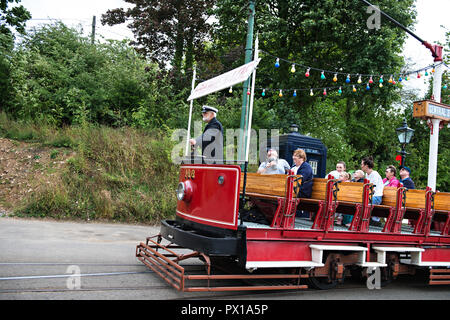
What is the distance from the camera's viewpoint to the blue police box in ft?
34.5

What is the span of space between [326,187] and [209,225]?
179cm

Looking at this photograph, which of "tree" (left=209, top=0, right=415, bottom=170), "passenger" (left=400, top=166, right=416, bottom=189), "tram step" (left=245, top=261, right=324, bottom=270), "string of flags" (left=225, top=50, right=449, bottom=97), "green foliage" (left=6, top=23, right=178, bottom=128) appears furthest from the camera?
"tree" (left=209, top=0, right=415, bottom=170)

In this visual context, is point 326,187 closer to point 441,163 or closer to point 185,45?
point 185,45

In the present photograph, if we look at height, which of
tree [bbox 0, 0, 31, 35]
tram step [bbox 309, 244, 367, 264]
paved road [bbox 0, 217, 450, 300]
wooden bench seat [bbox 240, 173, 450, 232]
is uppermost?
tree [bbox 0, 0, 31, 35]

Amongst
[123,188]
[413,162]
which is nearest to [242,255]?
[123,188]

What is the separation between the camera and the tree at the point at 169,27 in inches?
711

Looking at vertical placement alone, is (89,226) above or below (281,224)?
below

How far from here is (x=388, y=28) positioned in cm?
1658

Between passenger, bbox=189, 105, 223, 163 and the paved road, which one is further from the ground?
passenger, bbox=189, 105, 223, 163

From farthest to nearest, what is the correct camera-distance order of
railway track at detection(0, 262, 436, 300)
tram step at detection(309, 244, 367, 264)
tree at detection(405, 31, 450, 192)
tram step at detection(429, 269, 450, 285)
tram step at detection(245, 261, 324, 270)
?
tree at detection(405, 31, 450, 192) < tram step at detection(429, 269, 450, 285) < tram step at detection(309, 244, 367, 264) < tram step at detection(245, 261, 324, 270) < railway track at detection(0, 262, 436, 300)

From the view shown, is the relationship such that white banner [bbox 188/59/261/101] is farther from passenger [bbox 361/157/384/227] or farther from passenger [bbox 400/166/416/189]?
passenger [bbox 400/166/416/189]

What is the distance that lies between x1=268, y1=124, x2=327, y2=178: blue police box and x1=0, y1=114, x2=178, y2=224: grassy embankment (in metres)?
3.76

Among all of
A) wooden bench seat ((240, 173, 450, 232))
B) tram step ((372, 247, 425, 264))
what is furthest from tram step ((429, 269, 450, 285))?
wooden bench seat ((240, 173, 450, 232))

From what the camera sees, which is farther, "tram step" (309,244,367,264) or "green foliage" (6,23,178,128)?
"green foliage" (6,23,178,128)
